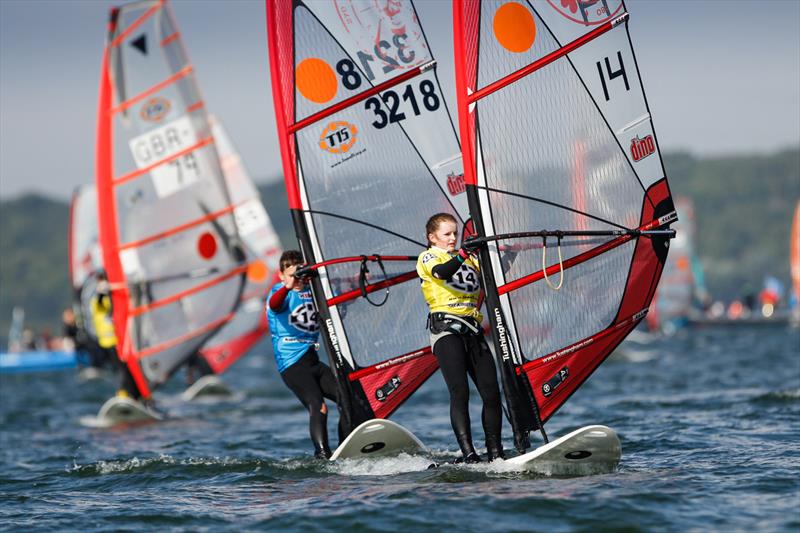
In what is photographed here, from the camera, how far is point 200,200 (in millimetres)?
16422

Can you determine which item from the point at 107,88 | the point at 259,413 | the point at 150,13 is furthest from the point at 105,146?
the point at 259,413

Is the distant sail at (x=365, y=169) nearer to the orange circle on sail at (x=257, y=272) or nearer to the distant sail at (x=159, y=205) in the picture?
the distant sail at (x=159, y=205)

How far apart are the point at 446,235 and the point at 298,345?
6.09 feet

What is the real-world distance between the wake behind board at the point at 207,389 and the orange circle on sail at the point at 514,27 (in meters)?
11.2

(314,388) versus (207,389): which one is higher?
(314,388)

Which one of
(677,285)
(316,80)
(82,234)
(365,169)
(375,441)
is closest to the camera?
(375,441)

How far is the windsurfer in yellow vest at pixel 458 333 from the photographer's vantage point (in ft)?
26.0

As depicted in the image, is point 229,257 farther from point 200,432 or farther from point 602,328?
point 602,328

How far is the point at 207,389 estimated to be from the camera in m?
18.5

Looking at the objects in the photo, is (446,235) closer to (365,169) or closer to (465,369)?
(465,369)

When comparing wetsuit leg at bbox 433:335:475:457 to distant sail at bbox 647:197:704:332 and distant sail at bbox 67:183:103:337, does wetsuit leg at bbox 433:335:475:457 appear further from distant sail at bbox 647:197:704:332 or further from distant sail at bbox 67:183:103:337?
distant sail at bbox 647:197:704:332

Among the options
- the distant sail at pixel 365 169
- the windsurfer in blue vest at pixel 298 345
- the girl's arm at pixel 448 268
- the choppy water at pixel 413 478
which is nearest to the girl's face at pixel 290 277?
the windsurfer in blue vest at pixel 298 345

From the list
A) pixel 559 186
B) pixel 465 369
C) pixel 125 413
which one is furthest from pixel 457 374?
pixel 125 413

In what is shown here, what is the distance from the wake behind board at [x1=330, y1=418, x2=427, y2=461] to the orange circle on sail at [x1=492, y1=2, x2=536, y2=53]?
2.83 meters
